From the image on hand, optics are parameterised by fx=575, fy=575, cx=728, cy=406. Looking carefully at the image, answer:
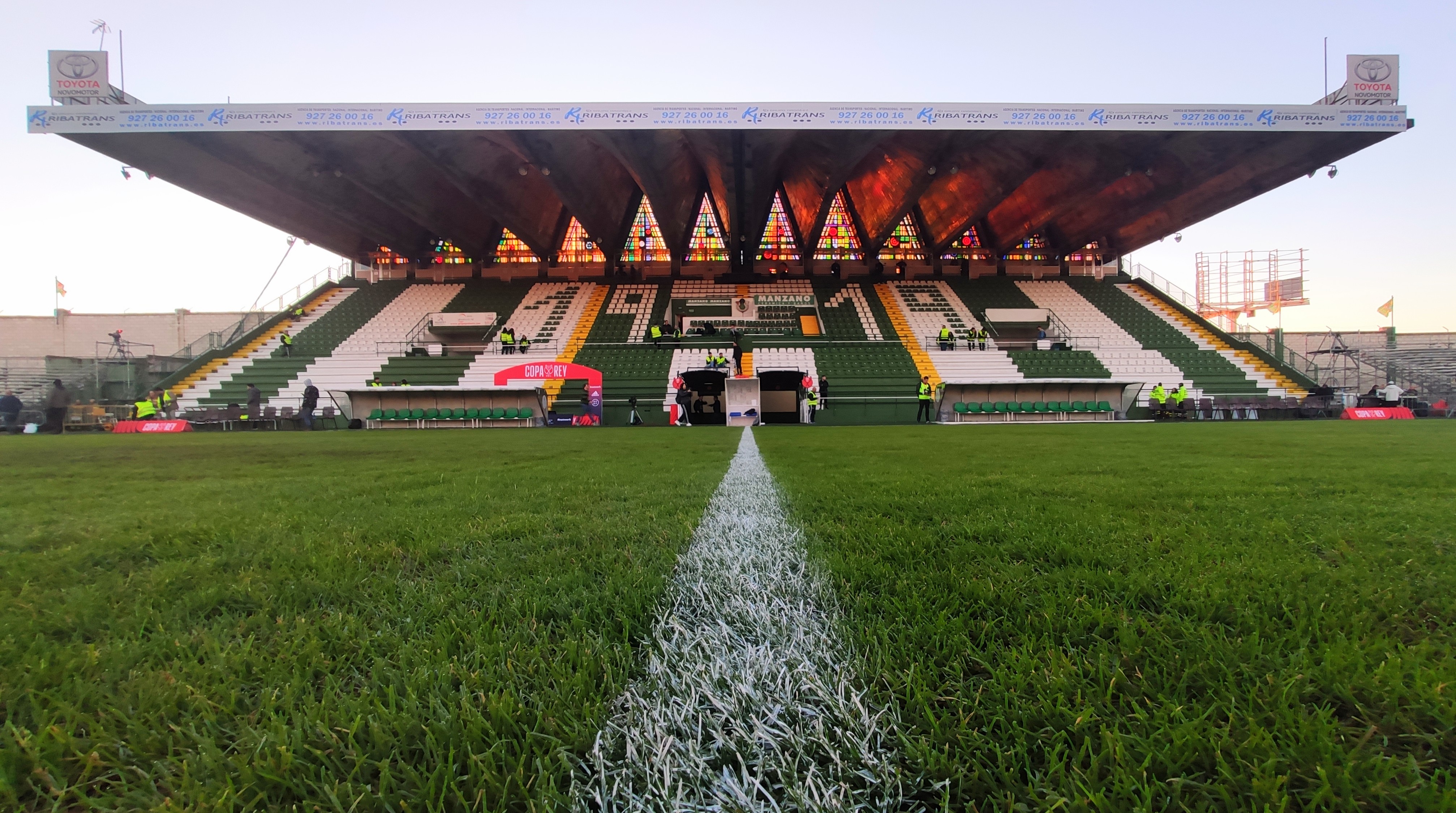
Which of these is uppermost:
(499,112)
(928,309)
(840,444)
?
(499,112)

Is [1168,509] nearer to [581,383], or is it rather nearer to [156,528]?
[156,528]

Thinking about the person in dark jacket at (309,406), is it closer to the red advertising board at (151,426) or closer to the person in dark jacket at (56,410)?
the red advertising board at (151,426)

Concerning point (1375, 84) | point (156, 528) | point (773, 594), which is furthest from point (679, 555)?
point (1375, 84)

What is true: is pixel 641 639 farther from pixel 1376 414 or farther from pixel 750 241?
pixel 750 241

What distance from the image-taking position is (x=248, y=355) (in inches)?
828

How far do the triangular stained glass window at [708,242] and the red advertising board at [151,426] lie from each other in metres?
20.2

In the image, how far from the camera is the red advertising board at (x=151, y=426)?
49.5 feet

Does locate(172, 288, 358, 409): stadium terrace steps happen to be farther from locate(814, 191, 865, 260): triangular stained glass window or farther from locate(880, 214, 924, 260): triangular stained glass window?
locate(880, 214, 924, 260): triangular stained glass window

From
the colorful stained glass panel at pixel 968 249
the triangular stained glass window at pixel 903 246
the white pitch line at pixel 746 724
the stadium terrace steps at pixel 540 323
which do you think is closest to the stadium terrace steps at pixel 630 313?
the stadium terrace steps at pixel 540 323

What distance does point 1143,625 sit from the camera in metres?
1.10

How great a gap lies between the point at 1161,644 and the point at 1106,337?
26.3 meters

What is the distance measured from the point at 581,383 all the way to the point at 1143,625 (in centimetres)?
1876

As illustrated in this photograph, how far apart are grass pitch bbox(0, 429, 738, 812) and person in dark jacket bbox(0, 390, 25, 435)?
18.8 metres

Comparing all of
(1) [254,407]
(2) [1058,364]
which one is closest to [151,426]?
(1) [254,407]
